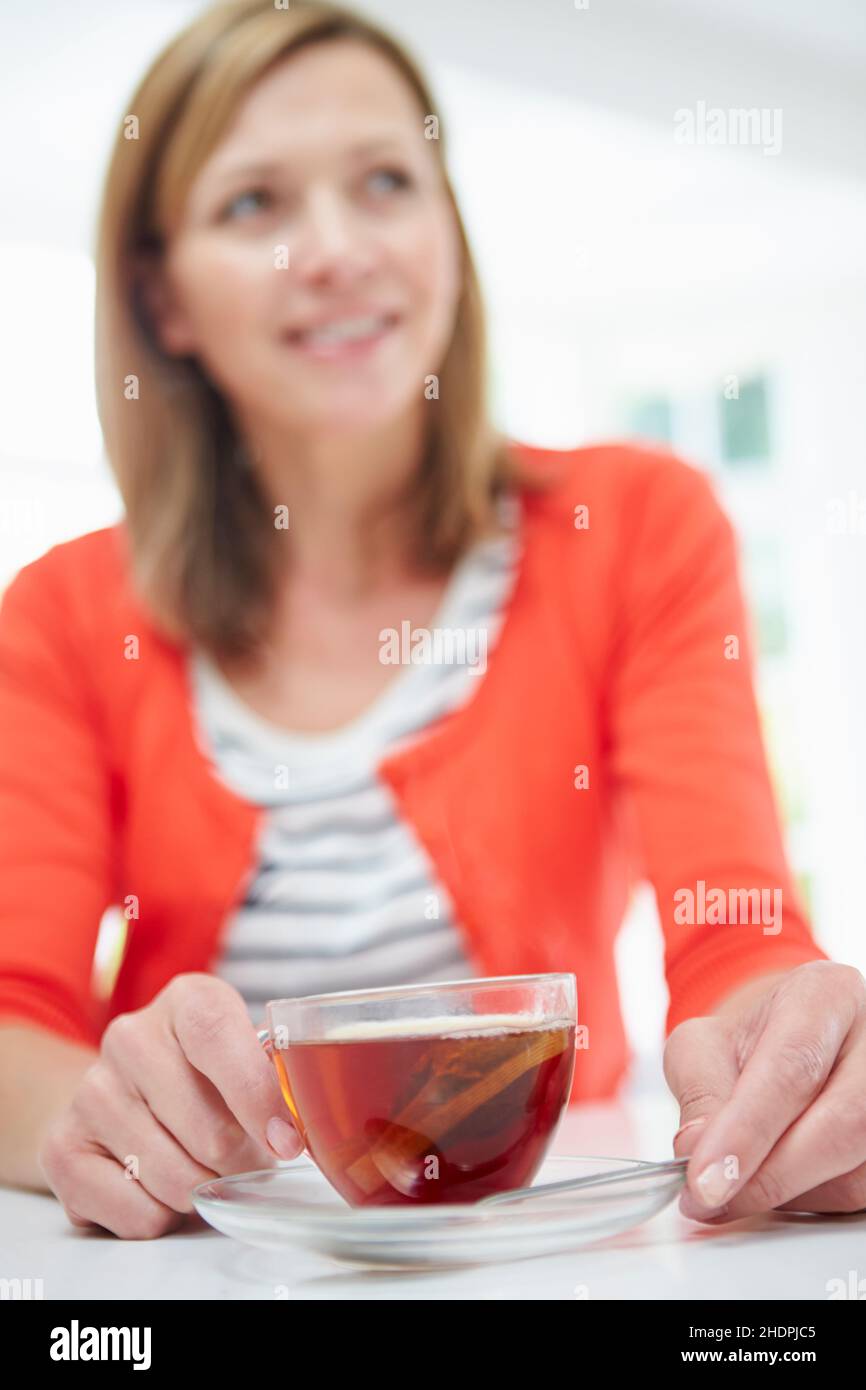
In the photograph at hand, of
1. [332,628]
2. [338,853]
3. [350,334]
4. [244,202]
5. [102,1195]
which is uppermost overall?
[244,202]

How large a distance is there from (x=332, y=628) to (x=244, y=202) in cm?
34

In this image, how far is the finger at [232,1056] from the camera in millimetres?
498

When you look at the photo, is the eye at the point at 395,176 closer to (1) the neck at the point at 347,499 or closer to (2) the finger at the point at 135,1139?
(1) the neck at the point at 347,499

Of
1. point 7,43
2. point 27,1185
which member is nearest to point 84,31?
point 7,43

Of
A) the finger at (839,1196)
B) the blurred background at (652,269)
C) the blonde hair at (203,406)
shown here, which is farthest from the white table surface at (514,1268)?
the blurred background at (652,269)

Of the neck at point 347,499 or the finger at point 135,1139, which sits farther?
the neck at point 347,499

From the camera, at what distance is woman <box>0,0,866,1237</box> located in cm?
97

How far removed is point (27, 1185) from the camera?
675 mm

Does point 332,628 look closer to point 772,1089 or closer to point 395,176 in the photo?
point 395,176

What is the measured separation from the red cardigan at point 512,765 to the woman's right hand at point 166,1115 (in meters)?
0.33

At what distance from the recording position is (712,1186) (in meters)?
0.42

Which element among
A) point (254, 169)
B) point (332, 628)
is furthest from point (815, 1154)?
point (254, 169)
